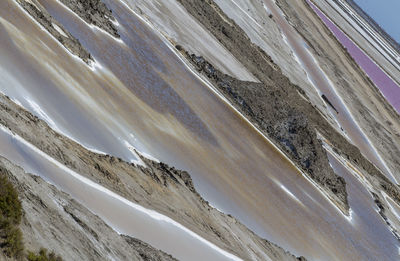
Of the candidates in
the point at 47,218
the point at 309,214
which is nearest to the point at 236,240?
the point at 309,214

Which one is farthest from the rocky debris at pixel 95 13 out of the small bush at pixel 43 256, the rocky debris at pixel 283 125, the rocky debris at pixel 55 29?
the small bush at pixel 43 256

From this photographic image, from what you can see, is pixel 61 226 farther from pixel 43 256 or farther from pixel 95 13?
pixel 95 13

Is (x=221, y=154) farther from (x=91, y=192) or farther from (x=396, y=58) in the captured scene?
(x=396, y=58)

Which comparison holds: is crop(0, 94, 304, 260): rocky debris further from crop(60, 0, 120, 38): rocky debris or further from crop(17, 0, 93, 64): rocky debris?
crop(60, 0, 120, 38): rocky debris

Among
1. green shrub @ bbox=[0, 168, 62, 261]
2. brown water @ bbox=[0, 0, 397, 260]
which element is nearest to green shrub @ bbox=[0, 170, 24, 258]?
green shrub @ bbox=[0, 168, 62, 261]

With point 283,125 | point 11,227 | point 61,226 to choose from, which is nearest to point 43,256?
point 11,227

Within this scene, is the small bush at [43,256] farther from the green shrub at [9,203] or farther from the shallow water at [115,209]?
the shallow water at [115,209]
